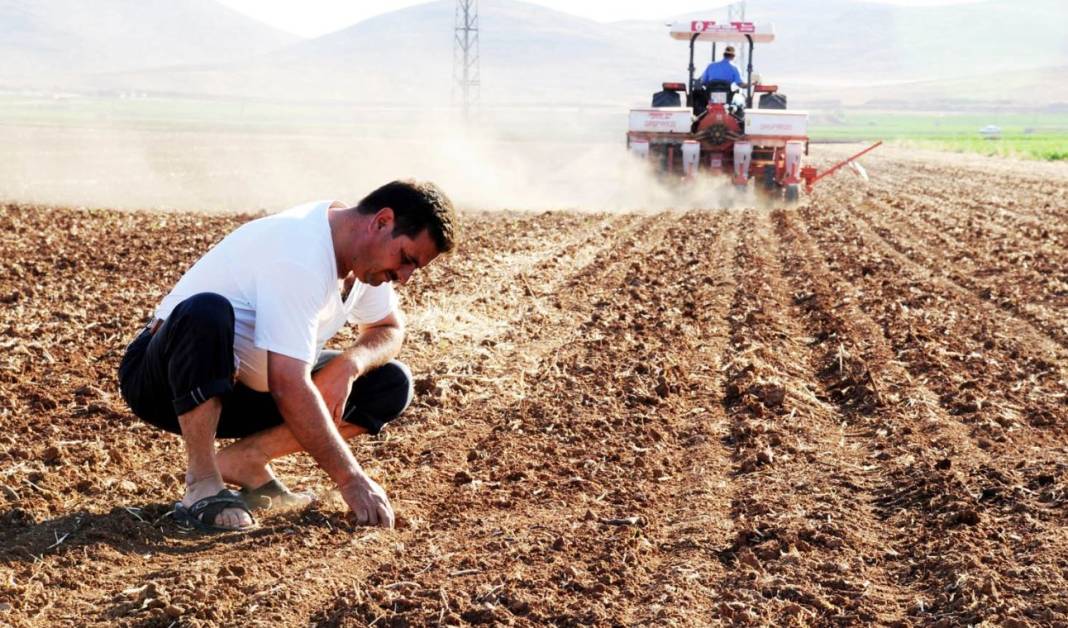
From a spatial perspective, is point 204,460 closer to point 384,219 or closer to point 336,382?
point 336,382

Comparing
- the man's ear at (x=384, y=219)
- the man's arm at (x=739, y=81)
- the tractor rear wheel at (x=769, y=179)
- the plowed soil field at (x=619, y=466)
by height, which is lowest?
the plowed soil field at (x=619, y=466)

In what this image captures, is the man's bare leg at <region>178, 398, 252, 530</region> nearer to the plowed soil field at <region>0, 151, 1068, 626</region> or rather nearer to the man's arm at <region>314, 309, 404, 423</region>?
the plowed soil field at <region>0, 151, 1068, 626</region>

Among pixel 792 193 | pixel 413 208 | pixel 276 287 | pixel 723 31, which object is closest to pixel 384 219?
pixel 413 208

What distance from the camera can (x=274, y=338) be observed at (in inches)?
165

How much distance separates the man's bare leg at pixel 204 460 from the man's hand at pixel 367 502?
17.4 inches

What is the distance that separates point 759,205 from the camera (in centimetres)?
2022

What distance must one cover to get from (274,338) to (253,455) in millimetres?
902

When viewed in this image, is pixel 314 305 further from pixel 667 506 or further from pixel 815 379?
pixel 815 379

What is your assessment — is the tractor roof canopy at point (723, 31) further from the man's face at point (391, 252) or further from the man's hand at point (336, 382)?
the man's face at point (391, 252)

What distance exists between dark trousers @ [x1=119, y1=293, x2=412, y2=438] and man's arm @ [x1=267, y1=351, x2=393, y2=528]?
0.77 feet

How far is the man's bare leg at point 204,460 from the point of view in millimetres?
4504

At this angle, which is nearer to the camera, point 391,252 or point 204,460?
point 391,252

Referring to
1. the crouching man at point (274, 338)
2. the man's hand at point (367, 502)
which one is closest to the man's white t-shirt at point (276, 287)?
the crouching man at point (274, 338)

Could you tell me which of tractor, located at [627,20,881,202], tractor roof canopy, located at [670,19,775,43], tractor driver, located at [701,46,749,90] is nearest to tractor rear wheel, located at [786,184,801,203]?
tractor, located at [627,20,881,202]
